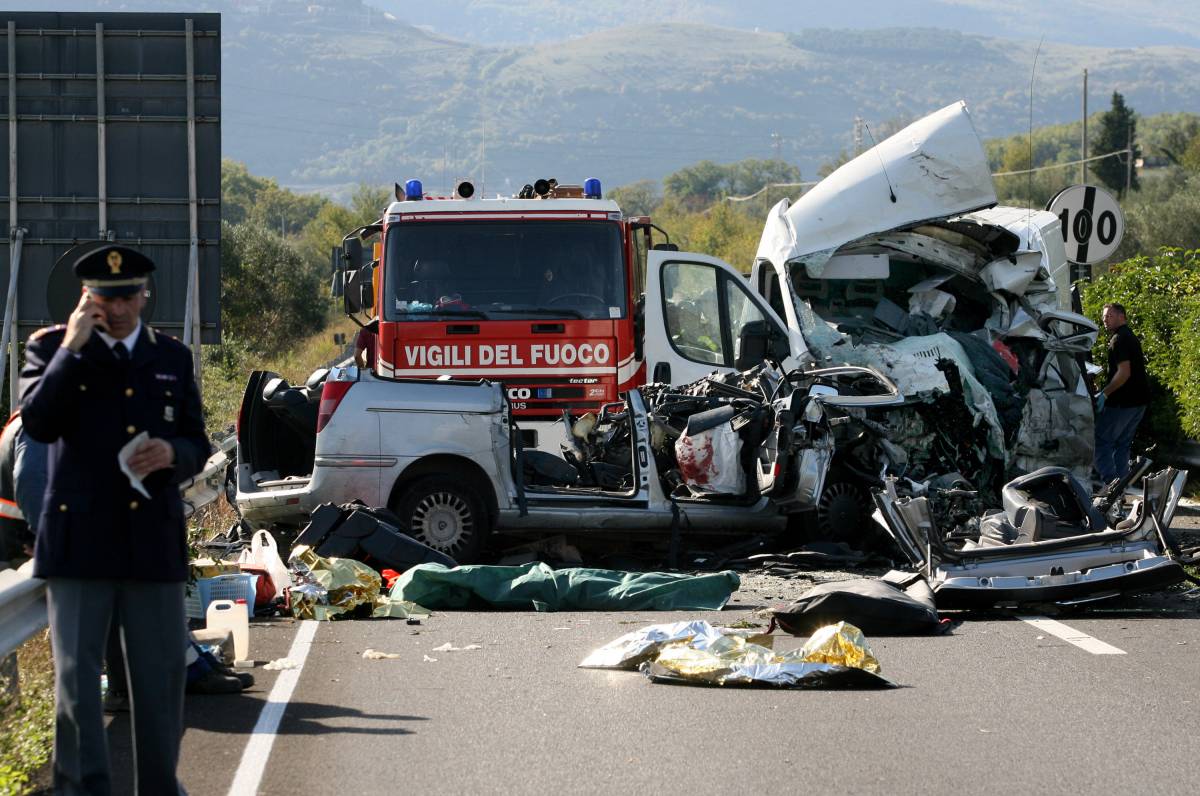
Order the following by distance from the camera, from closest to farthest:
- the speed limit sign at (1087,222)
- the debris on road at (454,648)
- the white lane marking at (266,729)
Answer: the white lane marking at (266,729) → the debris on road at (454,648) → the speed limit sign at (1087,222)

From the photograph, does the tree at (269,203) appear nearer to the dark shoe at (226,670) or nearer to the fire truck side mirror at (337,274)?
the fire truck side mirror at (337,274)

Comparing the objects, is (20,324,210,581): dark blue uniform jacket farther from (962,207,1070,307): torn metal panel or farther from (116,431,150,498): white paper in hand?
(962,207,1070,307): torn metal panel

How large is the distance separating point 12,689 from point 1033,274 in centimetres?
1157

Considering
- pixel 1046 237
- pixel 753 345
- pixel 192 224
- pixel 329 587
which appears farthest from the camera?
pixel 1046 237

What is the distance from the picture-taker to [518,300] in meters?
13.8

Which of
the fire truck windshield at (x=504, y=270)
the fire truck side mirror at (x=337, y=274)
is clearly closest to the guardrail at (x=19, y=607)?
the fire truck windshield at (x=504, y=270)

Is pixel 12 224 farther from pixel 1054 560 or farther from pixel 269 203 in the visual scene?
pixel 269 203

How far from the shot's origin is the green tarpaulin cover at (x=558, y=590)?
1030cm

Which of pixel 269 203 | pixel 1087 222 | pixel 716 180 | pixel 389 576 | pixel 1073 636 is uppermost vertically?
pixel 716 180

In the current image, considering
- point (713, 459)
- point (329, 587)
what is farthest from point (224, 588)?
point (713, 459)

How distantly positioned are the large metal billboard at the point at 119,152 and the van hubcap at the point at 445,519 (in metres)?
3.44

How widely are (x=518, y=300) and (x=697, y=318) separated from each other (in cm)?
183

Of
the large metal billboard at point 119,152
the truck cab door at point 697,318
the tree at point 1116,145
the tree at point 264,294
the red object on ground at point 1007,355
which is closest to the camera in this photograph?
the large metal billboard at point 119,152

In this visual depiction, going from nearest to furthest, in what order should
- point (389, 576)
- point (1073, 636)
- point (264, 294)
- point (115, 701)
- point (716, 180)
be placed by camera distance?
point (115, 701) < point (1073, 636) < point (389, 576) < point (264, 294) < point (716, 180)
